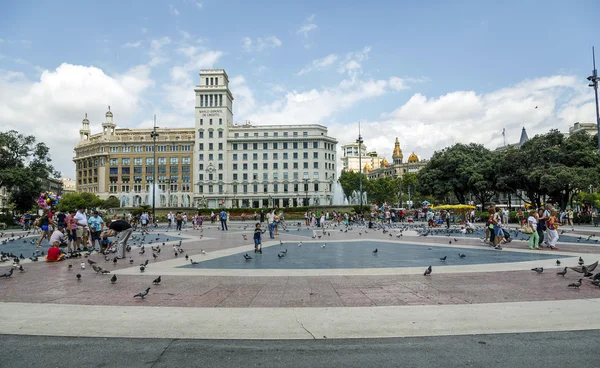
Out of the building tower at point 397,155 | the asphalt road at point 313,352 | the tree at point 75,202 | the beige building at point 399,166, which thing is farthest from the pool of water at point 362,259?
the building tower at point 397,155

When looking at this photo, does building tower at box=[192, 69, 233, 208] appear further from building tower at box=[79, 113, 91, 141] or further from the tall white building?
building tower at box=[79, 113, 91, 141]

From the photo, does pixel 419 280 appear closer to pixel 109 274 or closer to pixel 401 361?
pixel 401 361

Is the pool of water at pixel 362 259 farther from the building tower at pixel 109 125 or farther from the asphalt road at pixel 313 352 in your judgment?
the building tower at pixel 109 125

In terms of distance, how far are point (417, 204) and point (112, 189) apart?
Result: 91249 mm

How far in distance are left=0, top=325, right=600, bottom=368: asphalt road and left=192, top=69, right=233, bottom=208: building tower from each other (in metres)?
92.1

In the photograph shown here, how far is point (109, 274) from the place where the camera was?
10242 mm

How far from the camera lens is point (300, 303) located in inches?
277

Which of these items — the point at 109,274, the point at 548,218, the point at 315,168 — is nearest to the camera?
the point at 109,274

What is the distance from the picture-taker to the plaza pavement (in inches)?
221

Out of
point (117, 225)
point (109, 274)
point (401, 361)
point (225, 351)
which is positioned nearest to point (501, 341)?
point (401, 361)

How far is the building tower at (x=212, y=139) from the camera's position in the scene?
9525cm

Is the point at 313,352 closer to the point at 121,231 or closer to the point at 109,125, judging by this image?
the point at 121,231

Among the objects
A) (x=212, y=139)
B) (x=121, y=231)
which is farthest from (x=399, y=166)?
(x=121, y=231)

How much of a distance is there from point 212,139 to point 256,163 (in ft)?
41.6
